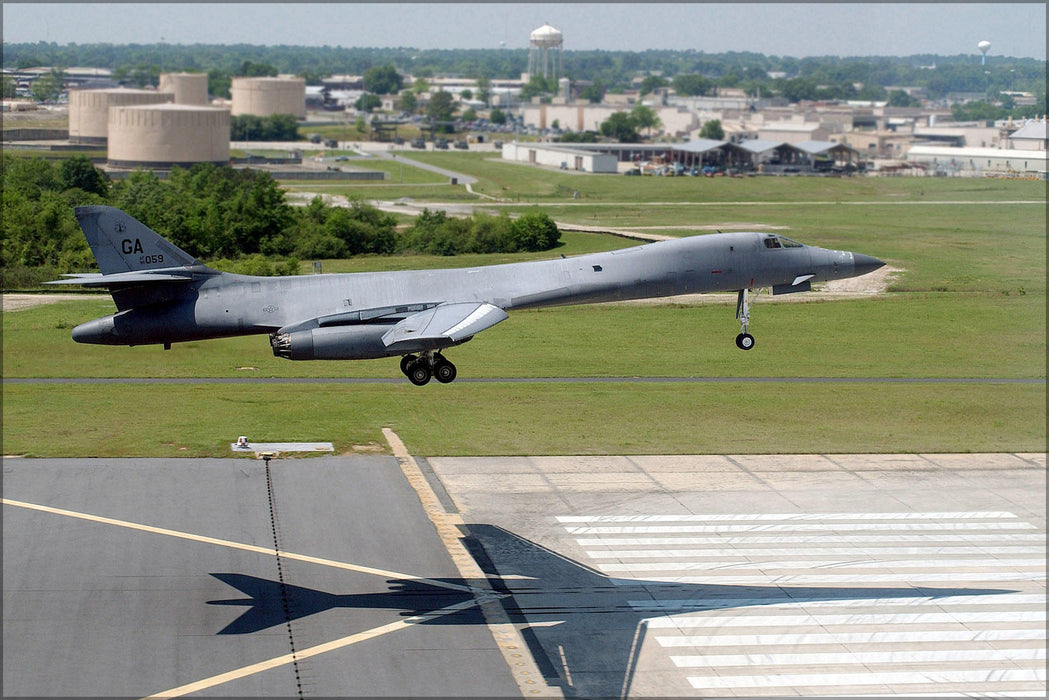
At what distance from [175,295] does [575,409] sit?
3989 centimetres

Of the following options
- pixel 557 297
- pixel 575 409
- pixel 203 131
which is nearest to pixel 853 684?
pixel 557 297

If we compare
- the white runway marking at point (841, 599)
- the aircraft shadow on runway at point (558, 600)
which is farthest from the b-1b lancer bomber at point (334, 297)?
the white runway marking at point (841, 599)

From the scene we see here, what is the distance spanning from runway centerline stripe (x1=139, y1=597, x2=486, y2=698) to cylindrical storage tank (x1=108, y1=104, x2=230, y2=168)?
148m

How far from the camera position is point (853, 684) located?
47.0m

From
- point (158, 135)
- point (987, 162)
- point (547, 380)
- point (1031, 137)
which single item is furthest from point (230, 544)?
point (158, 135)

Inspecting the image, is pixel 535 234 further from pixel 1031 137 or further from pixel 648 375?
pixel 1031 137

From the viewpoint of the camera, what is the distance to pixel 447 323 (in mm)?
42312

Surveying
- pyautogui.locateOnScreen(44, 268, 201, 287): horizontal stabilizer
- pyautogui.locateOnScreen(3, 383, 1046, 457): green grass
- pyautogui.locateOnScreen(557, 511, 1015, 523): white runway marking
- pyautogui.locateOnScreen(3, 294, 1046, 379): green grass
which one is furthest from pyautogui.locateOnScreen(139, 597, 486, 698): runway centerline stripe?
pyautogui.locateOnScreen(3, 294, 1046, 379): green grass

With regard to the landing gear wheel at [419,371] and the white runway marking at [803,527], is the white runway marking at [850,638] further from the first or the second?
the landing gear wheel at [419,371]

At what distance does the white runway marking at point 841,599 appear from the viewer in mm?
48188

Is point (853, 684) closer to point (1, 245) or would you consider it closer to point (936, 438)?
point (936, 438)

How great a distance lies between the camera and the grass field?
74.7 m

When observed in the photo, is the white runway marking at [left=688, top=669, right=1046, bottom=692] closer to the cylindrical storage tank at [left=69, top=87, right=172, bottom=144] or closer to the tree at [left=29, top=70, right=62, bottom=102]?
the tree at [left=29, top=70, right=62, bottom=102]

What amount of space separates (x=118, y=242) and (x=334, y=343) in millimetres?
9446
